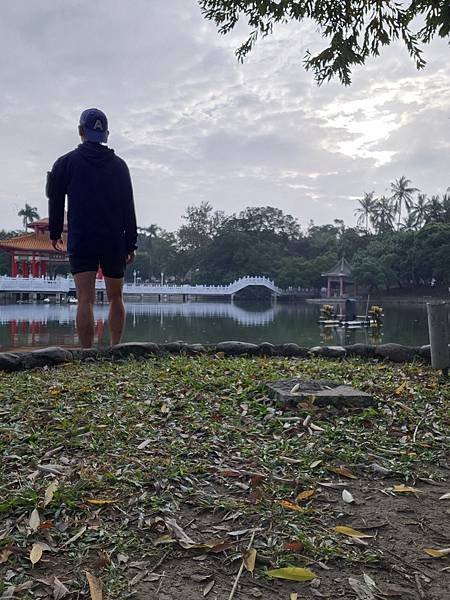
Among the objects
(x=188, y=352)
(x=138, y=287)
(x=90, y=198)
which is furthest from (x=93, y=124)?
(x=138, y=287)

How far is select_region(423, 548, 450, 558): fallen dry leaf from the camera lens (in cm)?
112

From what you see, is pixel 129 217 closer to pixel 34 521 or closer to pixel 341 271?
pixel 34 521

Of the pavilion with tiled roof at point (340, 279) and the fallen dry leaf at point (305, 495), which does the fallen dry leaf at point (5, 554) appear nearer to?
the fallen dry leaf at point (305, 495)

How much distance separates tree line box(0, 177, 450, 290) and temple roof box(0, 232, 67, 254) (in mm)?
8858

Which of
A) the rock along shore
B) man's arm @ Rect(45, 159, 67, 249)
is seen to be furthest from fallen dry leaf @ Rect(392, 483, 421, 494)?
man's arm @ Rect(45, 159, 67, 249)

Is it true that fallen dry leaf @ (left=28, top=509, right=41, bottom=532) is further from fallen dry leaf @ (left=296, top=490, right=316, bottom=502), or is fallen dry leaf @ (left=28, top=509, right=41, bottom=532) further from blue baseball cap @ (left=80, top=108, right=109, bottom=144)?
blue baseball cap @ (left=80, top=108, right=109, bottom=144)

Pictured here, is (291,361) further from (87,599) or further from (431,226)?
(431,226)

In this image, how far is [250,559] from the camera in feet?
3.50

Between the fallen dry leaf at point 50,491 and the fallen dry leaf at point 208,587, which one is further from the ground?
the fallen dry leaf at point 50,491

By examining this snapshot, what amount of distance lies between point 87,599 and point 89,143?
2.62m

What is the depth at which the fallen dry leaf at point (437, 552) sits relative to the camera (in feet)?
3.68

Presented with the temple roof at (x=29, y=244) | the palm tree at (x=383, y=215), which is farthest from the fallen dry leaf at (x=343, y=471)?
the palm tree at (x=383, y=215)

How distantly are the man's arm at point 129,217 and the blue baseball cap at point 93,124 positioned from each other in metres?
0.24

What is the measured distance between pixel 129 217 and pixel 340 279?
97.0 ft
